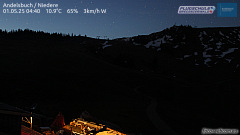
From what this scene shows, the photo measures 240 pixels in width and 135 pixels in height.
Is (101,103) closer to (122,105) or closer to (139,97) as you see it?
(122,105)

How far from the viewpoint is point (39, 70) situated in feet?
225

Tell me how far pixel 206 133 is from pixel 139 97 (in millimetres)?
23563

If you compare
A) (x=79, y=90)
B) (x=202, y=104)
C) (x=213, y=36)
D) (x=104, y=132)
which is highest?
(x=213, y=36)

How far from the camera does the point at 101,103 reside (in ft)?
143

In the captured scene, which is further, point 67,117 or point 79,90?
point 79,90

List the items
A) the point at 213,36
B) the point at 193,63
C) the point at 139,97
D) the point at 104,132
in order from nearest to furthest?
the point at 104,132 → the point at 139,97 → the point at 193,63 → the point at 213,36

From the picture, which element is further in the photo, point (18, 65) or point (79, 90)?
point (18, 65)

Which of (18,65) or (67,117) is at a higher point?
(18,65)

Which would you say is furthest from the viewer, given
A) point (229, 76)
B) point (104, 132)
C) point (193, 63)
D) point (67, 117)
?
point (193, 63)

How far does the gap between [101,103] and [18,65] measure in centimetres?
4342

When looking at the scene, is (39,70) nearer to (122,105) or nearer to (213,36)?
(122,105)

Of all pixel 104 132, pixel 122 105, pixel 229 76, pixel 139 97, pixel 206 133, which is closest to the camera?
pixel 104 132

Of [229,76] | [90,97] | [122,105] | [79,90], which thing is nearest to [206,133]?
[122,105]

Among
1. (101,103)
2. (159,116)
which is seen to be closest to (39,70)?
(101,103)
